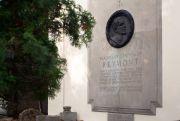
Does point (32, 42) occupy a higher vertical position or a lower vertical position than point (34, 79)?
higher

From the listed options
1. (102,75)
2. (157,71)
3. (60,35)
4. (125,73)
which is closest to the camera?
(60,35)

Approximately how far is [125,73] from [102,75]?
116cm

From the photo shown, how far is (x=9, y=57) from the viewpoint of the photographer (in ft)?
12.4

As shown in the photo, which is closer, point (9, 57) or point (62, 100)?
point (9, 57)

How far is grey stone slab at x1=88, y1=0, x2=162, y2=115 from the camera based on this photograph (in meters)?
11.5

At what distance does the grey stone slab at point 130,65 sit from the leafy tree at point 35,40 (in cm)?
722

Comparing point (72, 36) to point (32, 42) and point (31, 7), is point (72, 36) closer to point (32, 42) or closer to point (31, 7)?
point (31, 7)

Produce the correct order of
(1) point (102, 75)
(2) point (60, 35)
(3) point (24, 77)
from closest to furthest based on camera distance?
(3) point (24, 77) < (2) point (60, 35) < (1) point (102, 75)

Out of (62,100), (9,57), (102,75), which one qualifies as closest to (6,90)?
(9,57)

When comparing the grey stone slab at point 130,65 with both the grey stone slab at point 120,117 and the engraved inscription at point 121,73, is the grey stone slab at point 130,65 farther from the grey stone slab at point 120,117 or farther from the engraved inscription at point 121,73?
the grey stone slab at point 120,117

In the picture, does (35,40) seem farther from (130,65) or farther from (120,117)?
(120,117)

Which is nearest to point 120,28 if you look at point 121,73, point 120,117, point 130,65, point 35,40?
point 130,65

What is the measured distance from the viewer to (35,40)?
11.5 ft

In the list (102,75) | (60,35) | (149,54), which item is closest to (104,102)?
(102,75)
